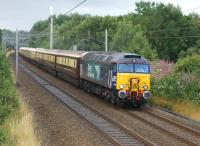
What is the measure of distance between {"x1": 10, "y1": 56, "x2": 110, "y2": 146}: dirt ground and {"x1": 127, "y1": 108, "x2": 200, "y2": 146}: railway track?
2823 millimetres

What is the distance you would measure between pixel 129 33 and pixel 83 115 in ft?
163

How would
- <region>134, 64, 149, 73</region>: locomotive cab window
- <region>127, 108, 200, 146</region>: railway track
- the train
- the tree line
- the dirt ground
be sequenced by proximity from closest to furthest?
the dirt ground < <region>127, 108, 200, 146</region>: railway track < the train < <region>134, 64, 149, 73</region>: locomotive cab window < the tree line

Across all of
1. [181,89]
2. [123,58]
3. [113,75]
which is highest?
[123,58]

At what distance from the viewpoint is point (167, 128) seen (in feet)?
→ 67.0

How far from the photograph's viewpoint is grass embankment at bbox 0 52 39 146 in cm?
1534

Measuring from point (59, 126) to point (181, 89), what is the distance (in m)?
10.1

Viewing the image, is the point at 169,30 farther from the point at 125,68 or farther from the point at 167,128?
the point at 167,128

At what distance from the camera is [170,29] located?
8569 centimetres

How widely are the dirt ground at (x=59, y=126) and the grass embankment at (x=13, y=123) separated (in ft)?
1.76

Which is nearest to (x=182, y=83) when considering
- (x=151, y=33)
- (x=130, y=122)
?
(x=130, y=122)

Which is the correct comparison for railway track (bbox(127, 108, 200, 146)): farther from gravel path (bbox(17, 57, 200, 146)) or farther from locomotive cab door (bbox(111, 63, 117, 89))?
locomotive cab door (bbox(111, 63, 117, 89))

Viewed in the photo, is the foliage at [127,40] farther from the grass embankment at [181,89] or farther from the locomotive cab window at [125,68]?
the locomotive cab window at [125,68]

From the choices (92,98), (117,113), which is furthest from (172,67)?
(117,113)

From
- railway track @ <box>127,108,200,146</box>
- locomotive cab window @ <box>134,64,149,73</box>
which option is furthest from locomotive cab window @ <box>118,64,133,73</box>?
railway track @ <box>127,108,200,146</box>
